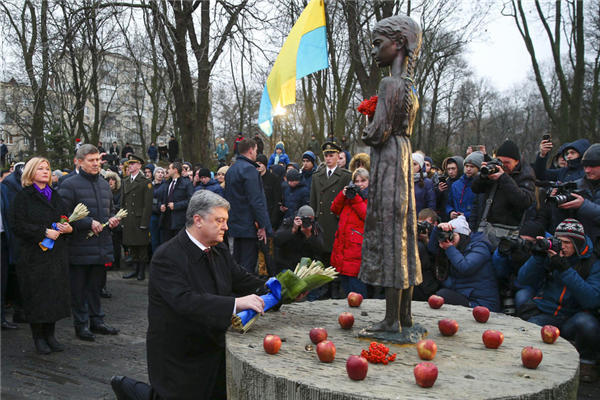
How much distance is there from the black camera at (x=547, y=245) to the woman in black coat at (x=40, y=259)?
4.83 m

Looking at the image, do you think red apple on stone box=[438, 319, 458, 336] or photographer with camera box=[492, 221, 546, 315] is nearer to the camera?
red apple on stone box=[438, 319, 458, 336]

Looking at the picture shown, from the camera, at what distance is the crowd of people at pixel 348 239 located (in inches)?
182

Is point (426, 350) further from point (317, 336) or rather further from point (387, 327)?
point (317, 336)

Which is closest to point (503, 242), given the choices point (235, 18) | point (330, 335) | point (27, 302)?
point (330, 335)

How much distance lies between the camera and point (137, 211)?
31.3 feet

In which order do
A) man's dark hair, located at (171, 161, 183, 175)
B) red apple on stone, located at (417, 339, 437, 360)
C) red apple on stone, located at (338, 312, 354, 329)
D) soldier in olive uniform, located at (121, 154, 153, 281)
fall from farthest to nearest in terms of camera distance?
man's dark hair, located at (171, 161, 183, 175)
soldier in olive uniform, located at (121, 154, 153, 281)
red apple on stone, located at (338, 312, 354, 329)
red apple on stone, located at (417, 339, 437, 360)

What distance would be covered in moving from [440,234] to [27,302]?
4.45 metres

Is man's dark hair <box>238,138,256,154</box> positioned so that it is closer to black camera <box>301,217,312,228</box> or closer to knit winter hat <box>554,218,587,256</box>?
black camera <box>301,217,312,228</box>

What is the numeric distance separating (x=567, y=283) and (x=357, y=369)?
3061mm

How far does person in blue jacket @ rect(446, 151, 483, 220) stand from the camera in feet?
21.5

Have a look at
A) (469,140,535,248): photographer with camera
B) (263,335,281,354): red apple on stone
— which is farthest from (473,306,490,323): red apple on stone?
(469,140,535,248): photographer with camera

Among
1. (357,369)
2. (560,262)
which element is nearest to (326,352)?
(357,369)

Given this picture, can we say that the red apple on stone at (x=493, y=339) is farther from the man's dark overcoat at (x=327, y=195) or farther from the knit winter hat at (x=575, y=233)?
the man's dark overcoat at (x=327, y=195)

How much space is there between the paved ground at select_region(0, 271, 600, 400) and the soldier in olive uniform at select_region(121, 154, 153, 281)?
2.57 meters
